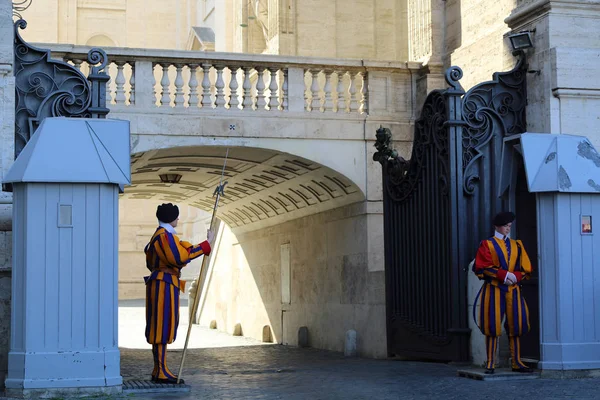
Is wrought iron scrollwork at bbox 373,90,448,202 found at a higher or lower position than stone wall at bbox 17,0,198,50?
lower

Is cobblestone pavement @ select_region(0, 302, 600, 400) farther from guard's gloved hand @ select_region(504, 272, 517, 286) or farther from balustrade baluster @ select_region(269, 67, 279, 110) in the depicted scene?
balustrade baluster @ select_region(269, 67, 279, 110)

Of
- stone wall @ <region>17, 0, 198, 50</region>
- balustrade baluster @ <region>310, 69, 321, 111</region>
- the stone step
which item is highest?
stone wall @ <region>17, 0, 198, 50</region>

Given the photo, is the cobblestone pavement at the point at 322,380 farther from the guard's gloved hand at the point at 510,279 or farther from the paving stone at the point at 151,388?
the guard's gloved hand at the point at 510,279

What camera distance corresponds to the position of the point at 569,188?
1038cm

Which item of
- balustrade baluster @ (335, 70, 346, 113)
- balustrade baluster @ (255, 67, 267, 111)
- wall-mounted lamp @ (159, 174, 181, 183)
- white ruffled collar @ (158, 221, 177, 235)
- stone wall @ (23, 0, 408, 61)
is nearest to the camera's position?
white ruffled collar @ (158, 221, 177, 235)

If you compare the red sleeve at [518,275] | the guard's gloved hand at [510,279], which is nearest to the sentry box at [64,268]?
the guard's gloved hand at [510,279]

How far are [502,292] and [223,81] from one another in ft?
23.9

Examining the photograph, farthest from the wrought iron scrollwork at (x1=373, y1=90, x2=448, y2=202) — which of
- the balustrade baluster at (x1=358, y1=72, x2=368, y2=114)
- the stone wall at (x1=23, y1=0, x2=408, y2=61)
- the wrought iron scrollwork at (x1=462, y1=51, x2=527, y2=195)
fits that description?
the stone wall at (x1=23, y1=0, x2=408, y2=61)

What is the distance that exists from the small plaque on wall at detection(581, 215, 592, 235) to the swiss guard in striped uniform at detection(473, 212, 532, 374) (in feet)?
2.17

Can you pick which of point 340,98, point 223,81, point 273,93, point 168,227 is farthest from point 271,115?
point 168,227

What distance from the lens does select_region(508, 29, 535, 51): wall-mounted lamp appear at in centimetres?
1287

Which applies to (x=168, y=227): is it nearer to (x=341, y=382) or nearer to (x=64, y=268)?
(x=64, y=268)

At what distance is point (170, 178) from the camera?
19484 mm

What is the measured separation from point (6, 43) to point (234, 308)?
1389 centimetres
